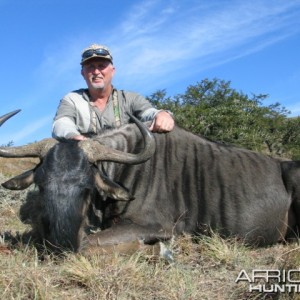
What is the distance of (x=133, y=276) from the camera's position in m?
3.05

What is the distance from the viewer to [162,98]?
1339 centimetres

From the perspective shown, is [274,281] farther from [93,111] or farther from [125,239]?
[93,111]

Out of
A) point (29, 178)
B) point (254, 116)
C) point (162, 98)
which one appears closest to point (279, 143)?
point (254, 116)

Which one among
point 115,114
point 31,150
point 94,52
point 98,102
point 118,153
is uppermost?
point 94,52

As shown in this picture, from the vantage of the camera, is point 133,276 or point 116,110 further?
point 116,110

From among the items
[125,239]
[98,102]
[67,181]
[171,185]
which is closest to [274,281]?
[125,239]

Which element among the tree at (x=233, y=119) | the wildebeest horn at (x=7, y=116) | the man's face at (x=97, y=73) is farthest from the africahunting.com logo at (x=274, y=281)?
the tree at (x=233, y=119)

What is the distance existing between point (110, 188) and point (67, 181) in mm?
511

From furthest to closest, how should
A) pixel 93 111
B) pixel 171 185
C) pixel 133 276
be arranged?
pixel 93 111 < pixel 171 185 < pixel 133 276

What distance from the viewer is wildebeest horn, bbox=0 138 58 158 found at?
4.40 meters

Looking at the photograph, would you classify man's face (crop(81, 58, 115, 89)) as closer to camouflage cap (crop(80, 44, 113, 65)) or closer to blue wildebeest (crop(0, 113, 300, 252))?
camouflage cap (crop(80, 44, 113, 65))

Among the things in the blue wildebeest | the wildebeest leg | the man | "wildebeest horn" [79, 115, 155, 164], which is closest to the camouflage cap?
the man

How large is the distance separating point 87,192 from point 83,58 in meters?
2.48

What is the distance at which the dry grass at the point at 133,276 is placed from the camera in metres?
2.85
